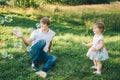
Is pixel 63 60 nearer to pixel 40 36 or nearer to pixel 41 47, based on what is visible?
pixel 40 36

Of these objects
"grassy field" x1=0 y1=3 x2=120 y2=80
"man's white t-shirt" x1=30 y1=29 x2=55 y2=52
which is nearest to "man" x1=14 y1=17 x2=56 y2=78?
"man's white t-shirt" x1=30 y1=29 x2=55 y2=52

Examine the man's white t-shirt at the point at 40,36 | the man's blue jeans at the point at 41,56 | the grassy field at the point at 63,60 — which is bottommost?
the grassy field at the point at 63,60

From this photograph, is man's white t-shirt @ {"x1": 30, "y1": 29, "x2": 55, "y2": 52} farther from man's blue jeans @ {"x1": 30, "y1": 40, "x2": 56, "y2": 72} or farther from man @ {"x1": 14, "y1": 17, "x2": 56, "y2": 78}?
man's blue jeans @ {"x1": 30, "y1": 40, "x2": 56, "y2": 72}

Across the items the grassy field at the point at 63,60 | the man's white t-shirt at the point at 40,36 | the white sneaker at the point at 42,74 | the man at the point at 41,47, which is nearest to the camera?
the white sneaker at the point at 42,74

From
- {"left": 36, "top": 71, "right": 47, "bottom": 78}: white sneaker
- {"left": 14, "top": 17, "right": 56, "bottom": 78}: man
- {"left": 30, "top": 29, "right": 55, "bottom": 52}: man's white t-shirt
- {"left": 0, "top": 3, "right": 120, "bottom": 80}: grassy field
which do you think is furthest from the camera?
{"left": 30, "top": 29, "right": 55, "bottom": 52}: man's white t-shirt

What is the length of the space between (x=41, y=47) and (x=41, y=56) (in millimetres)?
378

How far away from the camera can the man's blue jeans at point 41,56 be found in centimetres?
729

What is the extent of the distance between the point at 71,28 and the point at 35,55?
6.95 meters

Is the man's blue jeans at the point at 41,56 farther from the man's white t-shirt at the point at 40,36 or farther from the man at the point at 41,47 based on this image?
the man's white t-shirt at the point at 40,36

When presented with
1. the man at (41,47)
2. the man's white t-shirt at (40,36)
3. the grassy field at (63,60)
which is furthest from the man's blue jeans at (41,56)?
A: the man's white t-shirt at (40,36)

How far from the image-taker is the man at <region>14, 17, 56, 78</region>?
728 centimetres

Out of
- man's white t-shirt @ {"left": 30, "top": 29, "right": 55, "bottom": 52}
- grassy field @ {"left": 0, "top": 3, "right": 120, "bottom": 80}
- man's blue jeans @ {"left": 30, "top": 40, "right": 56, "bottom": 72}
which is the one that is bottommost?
grassy field @ {"left": 0, "top": 3, "right": 120, "bottom": 80}

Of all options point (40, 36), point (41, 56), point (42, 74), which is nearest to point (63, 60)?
point (41, 56)

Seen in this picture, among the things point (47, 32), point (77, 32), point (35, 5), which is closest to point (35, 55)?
point (47, 32)
